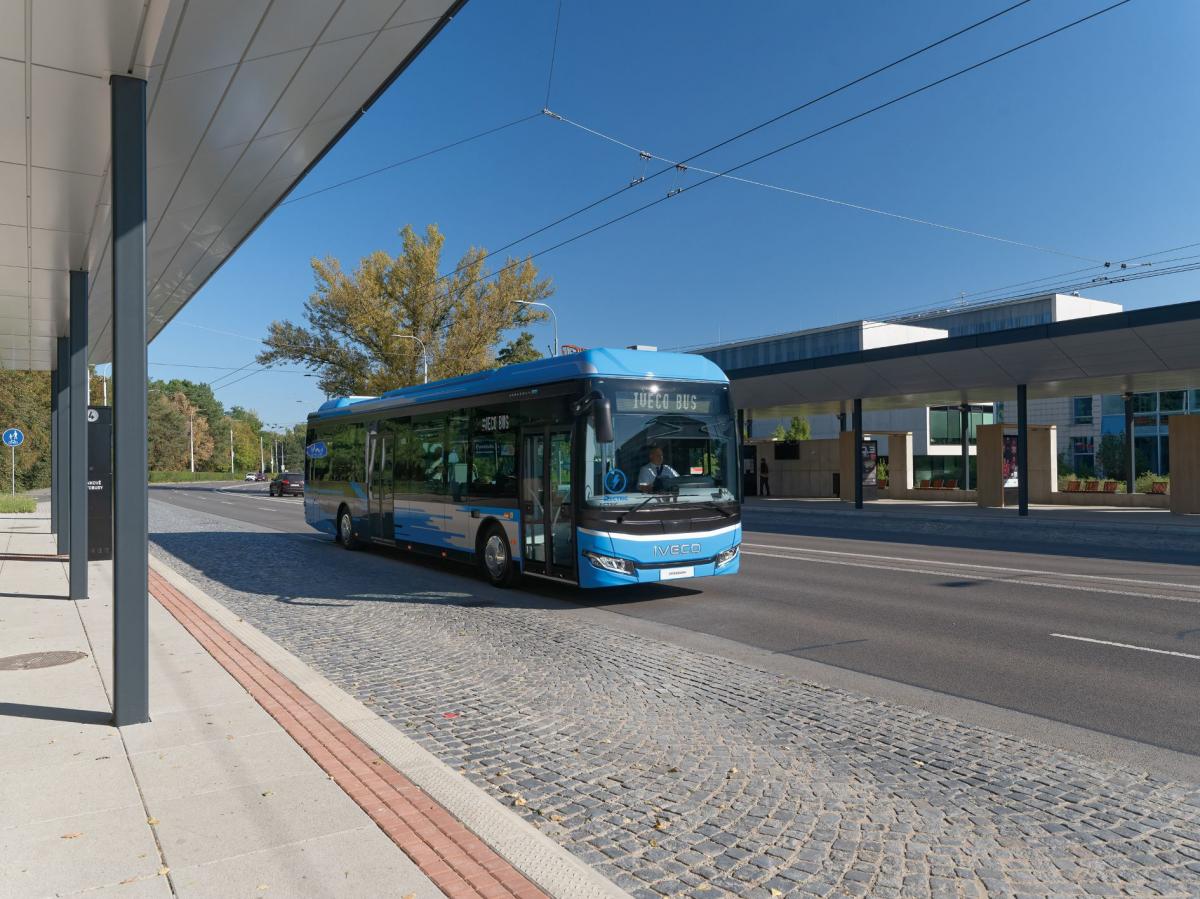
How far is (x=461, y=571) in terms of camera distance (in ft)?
45.9

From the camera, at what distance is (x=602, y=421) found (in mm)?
9805

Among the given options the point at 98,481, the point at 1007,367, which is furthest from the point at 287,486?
the point at 1007,367

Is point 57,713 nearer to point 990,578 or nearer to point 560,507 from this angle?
point 560,507

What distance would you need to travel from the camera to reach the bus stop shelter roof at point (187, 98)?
4.98m

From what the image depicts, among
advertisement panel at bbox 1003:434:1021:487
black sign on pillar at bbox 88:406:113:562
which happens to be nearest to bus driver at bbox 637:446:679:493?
black sign on pillar at bbox 88:406:113:562

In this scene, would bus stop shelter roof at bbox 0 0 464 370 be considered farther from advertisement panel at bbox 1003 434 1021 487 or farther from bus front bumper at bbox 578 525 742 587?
advertisement panel at bbox 1003 434 1021 487

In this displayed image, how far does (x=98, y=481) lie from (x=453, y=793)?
12.8 m

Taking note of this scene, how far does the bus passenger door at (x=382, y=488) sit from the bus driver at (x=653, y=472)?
6463mm

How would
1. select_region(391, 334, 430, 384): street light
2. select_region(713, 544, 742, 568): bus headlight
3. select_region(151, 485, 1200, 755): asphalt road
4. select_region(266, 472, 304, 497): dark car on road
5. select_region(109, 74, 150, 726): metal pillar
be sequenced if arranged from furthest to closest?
select_region(266, 472, 304, 497): dark car on road, select_region(391, 334, 430, 384): street light, select_region(713, 544, 742, 568): bus headlight, select_region(151, 485, 1200, 755): asphalt road, select_region(109, 74, 150, 726): metal pillar

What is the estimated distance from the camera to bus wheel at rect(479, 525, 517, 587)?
11.8 meters

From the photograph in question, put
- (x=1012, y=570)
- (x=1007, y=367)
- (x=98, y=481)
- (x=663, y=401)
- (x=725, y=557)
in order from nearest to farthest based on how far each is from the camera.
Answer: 1. (x=663, y=401)
2. (x=725, y=557)
3. (x=1012, y=570)
4. (x=98, y=481)
5. (x=1007, y=367)

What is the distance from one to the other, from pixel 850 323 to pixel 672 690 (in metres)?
61.8

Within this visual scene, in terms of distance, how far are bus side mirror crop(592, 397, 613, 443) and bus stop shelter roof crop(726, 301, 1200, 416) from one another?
16.3m

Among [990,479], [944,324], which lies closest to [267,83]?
[990,479]
